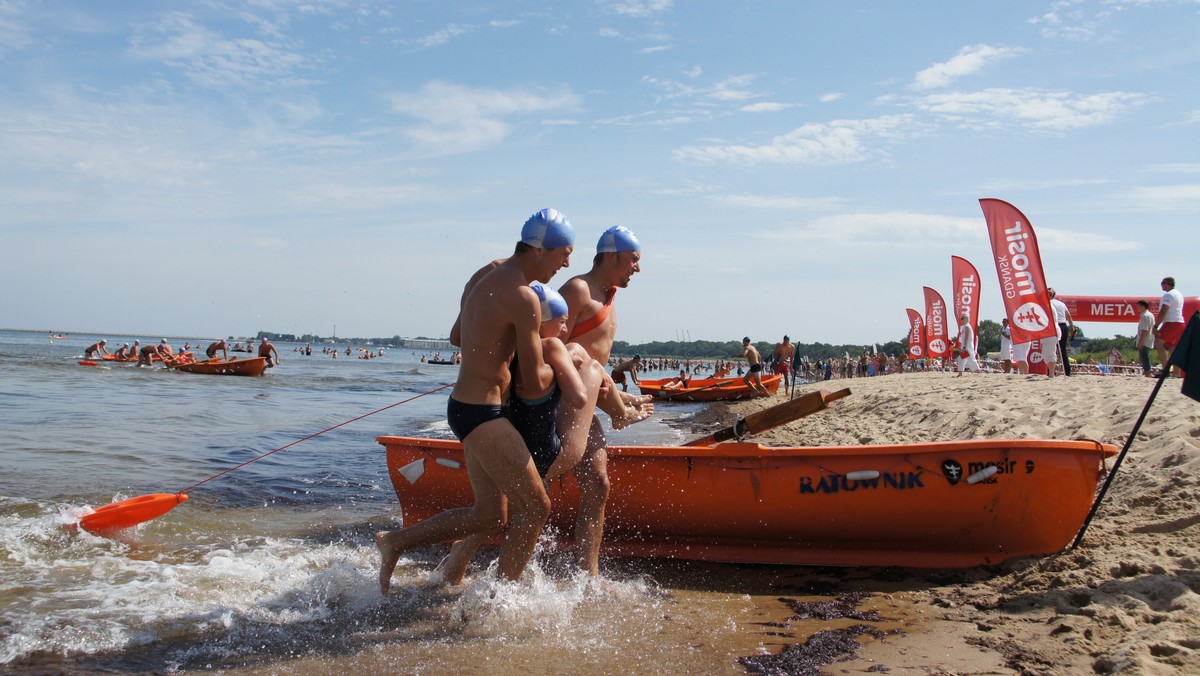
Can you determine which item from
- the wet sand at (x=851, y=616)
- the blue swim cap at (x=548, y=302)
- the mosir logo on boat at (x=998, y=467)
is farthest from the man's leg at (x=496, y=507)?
the mosir logo on boat at (x=998, y=467)

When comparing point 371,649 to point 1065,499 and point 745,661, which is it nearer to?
point 745,661

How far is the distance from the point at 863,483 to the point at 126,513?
209 inches

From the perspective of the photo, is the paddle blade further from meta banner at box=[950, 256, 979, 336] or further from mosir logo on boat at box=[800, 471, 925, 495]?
meta banner at box=[950, 256, 979, 336]

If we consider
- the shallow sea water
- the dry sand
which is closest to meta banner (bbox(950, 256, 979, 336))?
the dry sand

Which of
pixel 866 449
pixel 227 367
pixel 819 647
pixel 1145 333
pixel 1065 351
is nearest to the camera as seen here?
pixel 819 647

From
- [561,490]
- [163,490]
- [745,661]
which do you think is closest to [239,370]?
[163,490]

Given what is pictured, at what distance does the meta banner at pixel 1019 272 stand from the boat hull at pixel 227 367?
89.5ft

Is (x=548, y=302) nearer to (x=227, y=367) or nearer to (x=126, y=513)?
(x=126, y=513)

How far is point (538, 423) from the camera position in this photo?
4414 millimetres

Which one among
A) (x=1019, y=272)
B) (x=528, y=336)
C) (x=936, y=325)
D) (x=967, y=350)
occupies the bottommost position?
(x=528, y=336)

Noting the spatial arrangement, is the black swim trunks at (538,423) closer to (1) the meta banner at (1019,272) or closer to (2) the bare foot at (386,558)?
(2) the bare foot at (386,558)

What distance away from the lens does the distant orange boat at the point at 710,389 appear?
24953 mm

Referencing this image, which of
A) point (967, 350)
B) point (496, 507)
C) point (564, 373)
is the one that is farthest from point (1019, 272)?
point (496, 507)

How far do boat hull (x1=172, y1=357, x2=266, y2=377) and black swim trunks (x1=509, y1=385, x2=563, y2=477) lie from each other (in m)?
30.8
